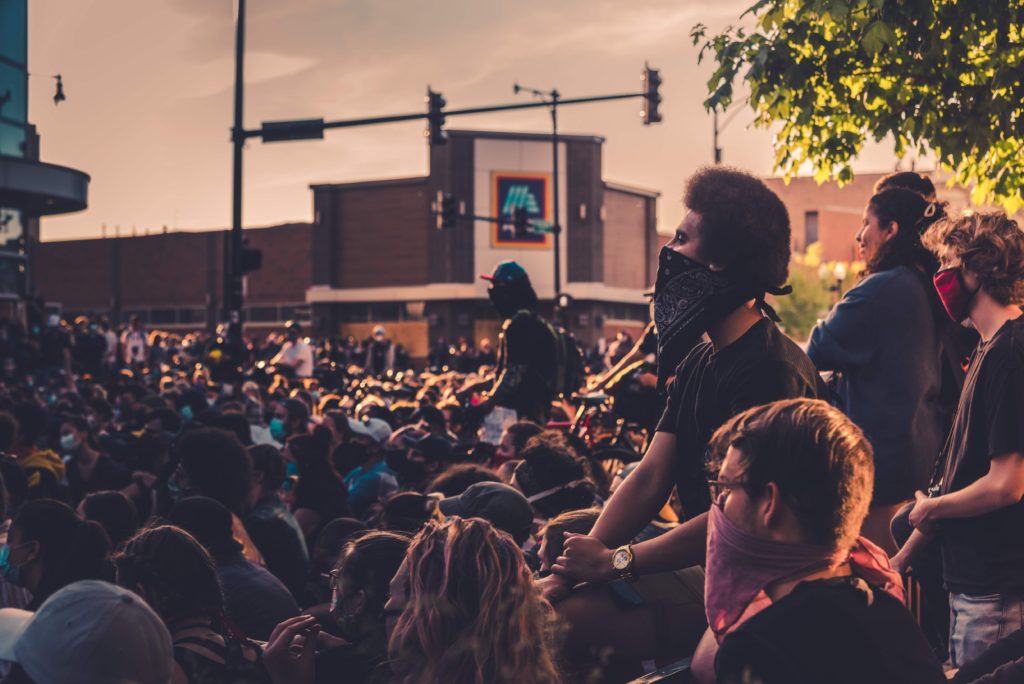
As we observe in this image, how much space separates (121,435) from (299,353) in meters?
8.89

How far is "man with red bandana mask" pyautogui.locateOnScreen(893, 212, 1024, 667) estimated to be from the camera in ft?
11.5

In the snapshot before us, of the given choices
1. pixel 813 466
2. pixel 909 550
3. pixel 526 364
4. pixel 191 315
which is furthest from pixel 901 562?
pixel 191 315

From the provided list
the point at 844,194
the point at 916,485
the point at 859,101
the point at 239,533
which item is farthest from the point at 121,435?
the point at 844,194

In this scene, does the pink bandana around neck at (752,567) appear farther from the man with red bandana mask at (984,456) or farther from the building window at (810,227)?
the building window at (810,227)

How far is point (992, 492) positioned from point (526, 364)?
15.5 ft

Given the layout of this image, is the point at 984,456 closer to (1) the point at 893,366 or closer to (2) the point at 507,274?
(1) the point at 893,366

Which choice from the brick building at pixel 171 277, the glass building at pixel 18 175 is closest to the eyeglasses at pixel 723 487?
the glass building at pixel 18 175

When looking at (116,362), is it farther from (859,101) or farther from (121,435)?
(859,101)

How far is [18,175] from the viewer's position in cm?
3212

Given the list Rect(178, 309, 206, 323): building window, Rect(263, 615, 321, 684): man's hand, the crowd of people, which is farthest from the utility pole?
Rect(178, 309, 206, 323): building window

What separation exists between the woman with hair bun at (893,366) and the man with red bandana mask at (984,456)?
2.01ft

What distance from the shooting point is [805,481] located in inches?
87.0

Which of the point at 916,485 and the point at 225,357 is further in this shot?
the point at 225,357

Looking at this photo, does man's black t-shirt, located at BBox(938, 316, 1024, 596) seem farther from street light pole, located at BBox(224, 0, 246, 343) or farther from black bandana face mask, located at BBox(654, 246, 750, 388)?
street light pole, located at BBox(224, 0, 246, 343)
